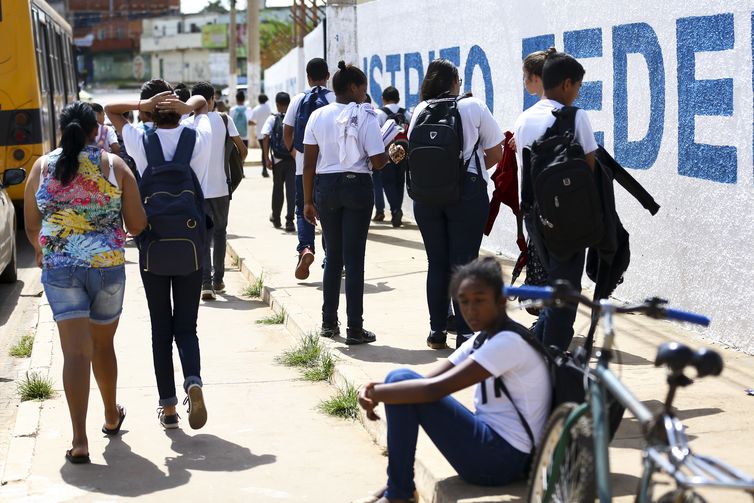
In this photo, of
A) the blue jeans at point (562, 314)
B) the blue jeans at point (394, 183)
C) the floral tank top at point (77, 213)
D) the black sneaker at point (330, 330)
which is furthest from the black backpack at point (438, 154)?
the blue jeans at point (394, 183)

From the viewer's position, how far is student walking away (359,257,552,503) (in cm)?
423

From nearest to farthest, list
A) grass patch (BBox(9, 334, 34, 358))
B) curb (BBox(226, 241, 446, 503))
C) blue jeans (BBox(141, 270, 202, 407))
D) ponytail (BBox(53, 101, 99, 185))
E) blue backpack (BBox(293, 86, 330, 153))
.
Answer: curb (BBox(226, 241, 446, 503)), ponytail (BBox(53, 101, 99, 185)), blue jeans (BBox(141, 270, 202, 407)), grass patch (BBox(9, 334, 34, 358)), blue backpack (BBox(293, 86, 330, 153))

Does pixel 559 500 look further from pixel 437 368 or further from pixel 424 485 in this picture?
pixel 424 485

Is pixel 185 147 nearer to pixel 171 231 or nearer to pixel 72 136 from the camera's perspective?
pixel 171 231

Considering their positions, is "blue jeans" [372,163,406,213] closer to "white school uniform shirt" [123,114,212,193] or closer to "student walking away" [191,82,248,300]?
"student walking away" [191,82,248,300]

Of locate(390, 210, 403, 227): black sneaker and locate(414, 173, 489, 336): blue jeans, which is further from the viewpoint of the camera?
locate(390, 210, 403, 227): black sneaker

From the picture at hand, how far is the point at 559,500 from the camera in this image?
3621 mm

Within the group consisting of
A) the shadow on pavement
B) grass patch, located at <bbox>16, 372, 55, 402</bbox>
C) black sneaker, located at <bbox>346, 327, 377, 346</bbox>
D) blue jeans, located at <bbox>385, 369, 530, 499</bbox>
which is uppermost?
blue jeans, located at <bbox>385, 369, 530, 499</bbox>

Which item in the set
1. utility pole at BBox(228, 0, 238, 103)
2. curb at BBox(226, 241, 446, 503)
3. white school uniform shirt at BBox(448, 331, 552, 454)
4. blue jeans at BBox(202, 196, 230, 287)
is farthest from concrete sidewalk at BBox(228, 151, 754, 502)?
utility pole at BBox(228, 0, 238, 103)

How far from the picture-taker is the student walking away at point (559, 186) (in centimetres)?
532

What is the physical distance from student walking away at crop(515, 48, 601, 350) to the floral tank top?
203 centimetres

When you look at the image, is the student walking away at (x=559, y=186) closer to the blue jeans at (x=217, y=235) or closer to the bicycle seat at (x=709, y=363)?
the bicycle seat at (x=709, y=363)

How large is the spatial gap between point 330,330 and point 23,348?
232cm

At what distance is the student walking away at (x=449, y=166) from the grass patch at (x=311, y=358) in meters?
0.85
